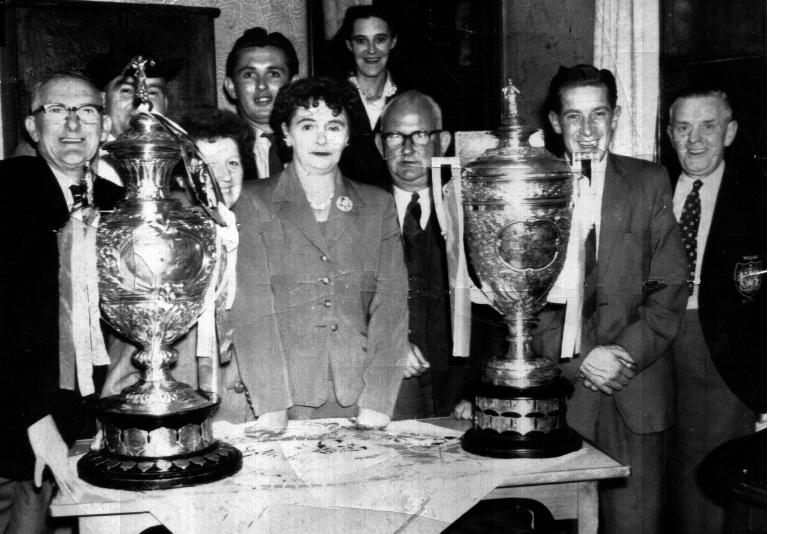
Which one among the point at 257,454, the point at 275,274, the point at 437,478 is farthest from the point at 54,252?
the point at 437,478

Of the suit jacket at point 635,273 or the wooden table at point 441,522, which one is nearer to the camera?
the wooden table at point 441,522

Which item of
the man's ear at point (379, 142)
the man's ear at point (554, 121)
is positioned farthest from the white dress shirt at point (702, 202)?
the man's ear at point (379, 142)

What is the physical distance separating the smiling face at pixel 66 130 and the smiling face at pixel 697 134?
1.54 metres

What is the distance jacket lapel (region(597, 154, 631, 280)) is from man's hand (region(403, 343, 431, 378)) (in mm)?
552

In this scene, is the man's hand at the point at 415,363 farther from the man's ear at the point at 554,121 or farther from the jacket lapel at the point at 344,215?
the man's ear at the point at 554,121

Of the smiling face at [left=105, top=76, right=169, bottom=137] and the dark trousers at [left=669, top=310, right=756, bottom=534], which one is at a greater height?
the smiling face at [left=105, top=76, right=169, bottom=137]

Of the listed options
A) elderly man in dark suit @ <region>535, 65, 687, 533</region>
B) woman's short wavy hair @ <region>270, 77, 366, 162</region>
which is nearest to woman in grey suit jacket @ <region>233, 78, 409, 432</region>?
woman's short wavy hair @ <region>270, 77, 366, 162</region>

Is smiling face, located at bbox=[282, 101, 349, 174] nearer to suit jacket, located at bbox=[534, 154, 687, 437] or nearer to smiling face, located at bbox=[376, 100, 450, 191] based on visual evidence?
smiling face, located at bbox=[376, 100, 450, 191]

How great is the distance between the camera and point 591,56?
8.30ft

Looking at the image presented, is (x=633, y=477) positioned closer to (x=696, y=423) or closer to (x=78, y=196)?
(x=696, y=423)

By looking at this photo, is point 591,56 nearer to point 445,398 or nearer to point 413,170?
point 413,170

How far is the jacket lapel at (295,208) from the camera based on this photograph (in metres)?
2.37

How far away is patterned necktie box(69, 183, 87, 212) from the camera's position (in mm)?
2193

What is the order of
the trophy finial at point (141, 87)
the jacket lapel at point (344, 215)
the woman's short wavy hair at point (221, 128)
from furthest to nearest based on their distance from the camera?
the jacket lapel at point (344, 215), the woman's short wavy hair at point (221, 128), the trophy finial at point (141, 87)
